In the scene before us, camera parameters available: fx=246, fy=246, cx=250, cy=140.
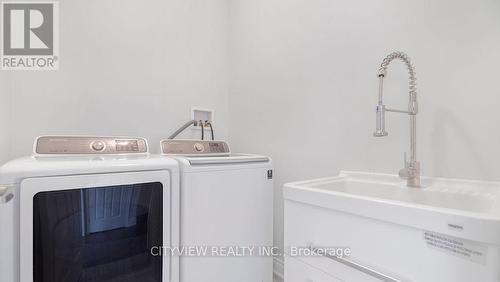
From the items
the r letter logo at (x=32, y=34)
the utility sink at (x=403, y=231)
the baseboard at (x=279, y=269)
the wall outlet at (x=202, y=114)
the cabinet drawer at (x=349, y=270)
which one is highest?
the r letter logo at (x=32, y=34)

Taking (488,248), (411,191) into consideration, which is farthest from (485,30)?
(488,248)

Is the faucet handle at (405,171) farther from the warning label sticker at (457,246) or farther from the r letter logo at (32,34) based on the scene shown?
the r letter logo at (32,34)

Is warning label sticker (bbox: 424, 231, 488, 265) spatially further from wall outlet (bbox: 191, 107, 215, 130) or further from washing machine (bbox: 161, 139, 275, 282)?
wall outlet (bbox: 191, 107, 215, 130)

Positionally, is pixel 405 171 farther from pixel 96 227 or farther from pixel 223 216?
pixel 96 227

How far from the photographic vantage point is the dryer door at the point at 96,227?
839 mm

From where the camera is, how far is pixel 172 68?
1.84 metres

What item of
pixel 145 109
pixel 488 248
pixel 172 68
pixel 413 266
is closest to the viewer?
pixel 488 248

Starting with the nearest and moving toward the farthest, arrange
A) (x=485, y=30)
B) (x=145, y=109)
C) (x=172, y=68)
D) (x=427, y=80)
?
(x=485, y=30), (x=427, y=80), (x=145, y=109), (x=172, y=68)

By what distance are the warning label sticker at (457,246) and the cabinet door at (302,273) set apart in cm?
32

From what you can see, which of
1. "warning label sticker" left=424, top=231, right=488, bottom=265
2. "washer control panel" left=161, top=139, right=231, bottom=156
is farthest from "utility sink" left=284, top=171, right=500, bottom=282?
"washer control panel" left=161, top=139, right=231, bottom=156

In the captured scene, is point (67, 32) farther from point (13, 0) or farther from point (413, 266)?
point (413, 266)

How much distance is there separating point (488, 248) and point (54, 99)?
1.93 meters

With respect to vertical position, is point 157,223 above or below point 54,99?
below

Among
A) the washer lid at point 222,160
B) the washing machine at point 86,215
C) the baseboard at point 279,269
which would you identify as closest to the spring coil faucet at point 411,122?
the washer lid at point 222,160
